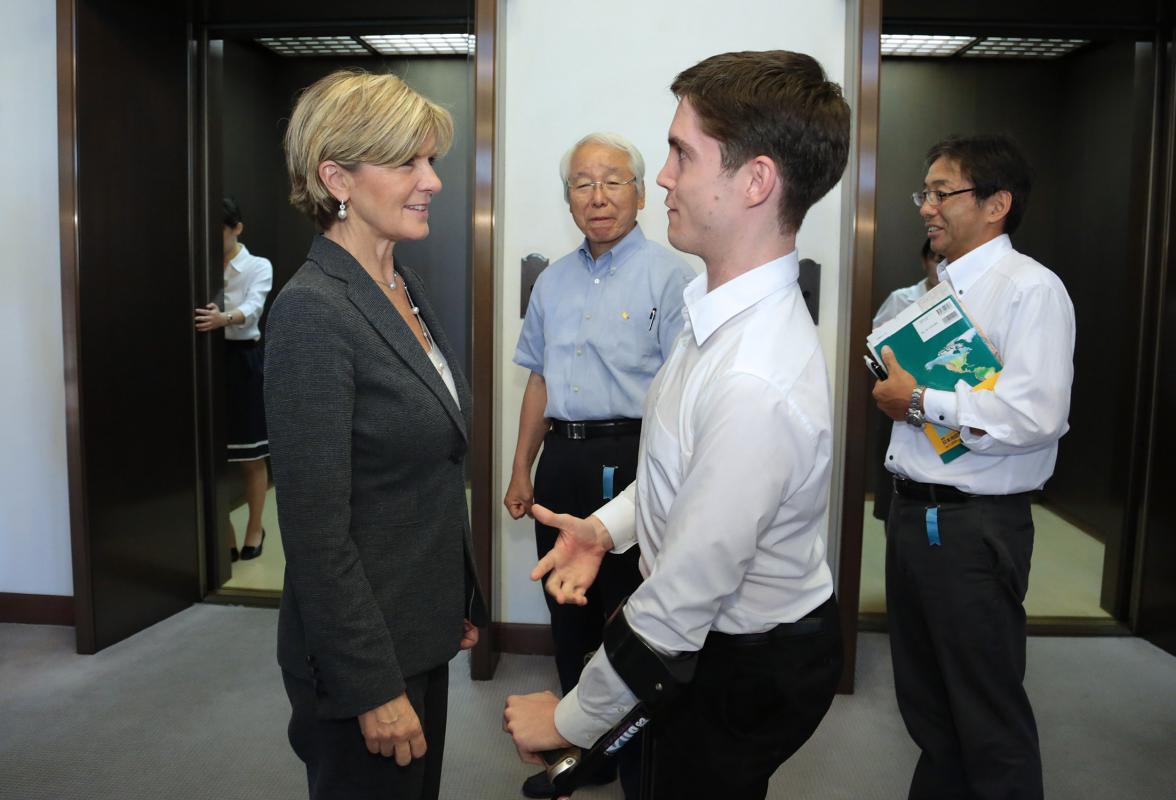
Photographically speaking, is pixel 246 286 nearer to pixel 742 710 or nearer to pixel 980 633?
pixel 980 633

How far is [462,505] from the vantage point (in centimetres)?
162

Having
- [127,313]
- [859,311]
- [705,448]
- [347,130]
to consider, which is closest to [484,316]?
[859,311]

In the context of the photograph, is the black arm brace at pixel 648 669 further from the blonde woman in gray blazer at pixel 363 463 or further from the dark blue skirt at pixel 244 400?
the dark blue skirt at pixel 244 400

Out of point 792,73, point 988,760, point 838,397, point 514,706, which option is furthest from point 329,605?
point 838,397

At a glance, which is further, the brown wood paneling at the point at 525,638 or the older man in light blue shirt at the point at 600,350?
the brown wood paneling at the point at 525,638

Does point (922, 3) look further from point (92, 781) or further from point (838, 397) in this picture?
point (92, 781)

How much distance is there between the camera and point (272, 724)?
9.73ft

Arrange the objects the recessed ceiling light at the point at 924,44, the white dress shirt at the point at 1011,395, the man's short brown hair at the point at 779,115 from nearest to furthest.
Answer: the man's short brown hair at the point at 779,115
the white dress shirt at the point at 1011,395
the recessed ceiling light at the point at 924,44

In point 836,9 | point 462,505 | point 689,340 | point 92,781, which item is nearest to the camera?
point 689,340

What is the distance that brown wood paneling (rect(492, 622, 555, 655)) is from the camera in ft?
11.9

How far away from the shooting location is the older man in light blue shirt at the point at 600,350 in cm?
269

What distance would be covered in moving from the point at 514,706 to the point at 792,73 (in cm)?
97

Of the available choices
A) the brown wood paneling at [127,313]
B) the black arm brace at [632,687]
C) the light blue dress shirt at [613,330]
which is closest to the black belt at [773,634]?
the black arm brace at [632,687]

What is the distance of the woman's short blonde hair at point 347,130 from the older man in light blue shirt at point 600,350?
1237 millimetres
